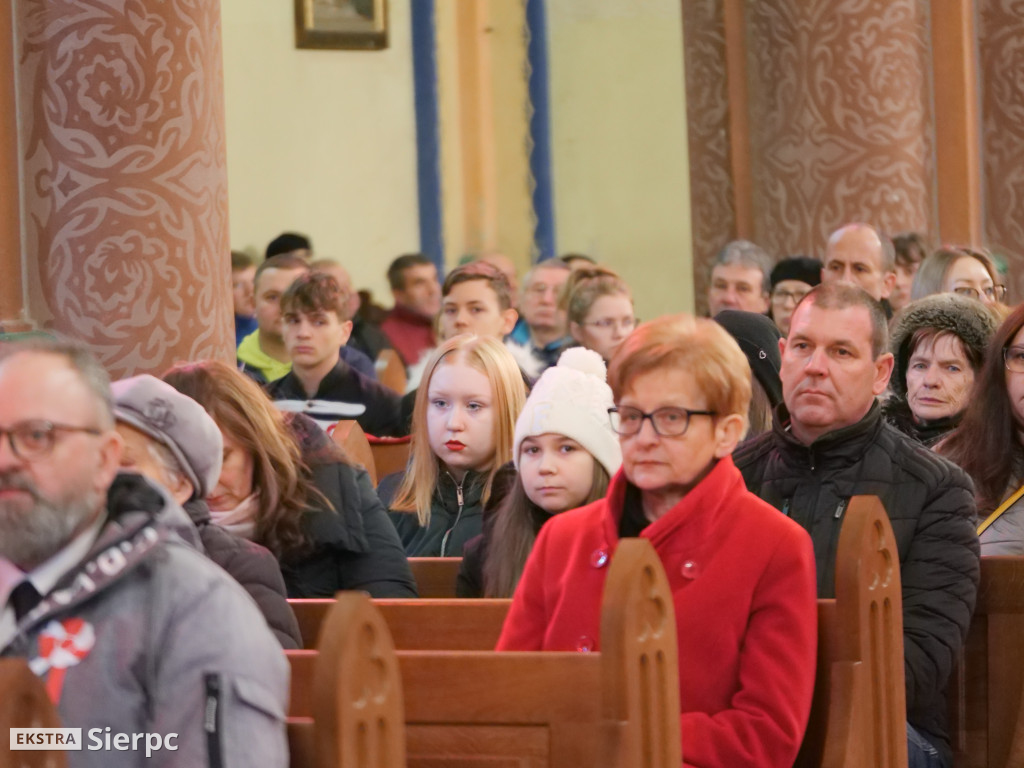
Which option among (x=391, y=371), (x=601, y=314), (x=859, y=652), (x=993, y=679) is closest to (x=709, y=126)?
(x=601, y=314)

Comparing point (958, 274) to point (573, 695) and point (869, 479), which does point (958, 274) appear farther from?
point (573, 695)

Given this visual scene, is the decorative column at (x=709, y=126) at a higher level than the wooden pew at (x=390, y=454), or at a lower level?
higher

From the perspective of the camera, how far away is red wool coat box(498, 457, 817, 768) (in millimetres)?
3068

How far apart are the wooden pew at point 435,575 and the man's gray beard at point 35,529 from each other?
2.14m

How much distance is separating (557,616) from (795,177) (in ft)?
14.5

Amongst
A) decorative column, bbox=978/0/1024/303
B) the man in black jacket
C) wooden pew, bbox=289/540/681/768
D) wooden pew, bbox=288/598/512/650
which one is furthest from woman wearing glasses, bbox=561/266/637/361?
wooden pew, bbox=289/540/681/768

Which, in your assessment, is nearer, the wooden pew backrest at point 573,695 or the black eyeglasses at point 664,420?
the wooden pew backrest at point 573,695

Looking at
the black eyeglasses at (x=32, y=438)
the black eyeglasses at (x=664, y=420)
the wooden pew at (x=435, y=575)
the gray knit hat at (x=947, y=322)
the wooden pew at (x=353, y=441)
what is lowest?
the wooden pew at (x=435, y=575)

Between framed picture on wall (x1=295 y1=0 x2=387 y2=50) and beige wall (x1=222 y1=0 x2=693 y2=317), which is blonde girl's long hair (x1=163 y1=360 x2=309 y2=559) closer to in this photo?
beige wall (x1=222 y1=0 x2=693 y2=317)

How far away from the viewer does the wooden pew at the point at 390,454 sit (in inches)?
244

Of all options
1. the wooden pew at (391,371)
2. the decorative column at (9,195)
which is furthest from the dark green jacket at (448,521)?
the wooden pew at (391,371)

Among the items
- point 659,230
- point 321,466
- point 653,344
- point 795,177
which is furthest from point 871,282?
point 659,230

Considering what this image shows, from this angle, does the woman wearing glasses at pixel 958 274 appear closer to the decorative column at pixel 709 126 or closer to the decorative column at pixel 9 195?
the decorative column at pixel 709 126

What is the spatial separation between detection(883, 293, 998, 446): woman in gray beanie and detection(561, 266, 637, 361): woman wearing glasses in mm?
1909
